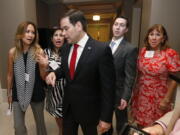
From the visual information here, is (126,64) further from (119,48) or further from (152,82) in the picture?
(152,82)

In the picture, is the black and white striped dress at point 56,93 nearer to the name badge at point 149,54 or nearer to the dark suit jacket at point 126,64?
the dark suit jacket at point 126,64

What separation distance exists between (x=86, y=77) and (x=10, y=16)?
2153mm

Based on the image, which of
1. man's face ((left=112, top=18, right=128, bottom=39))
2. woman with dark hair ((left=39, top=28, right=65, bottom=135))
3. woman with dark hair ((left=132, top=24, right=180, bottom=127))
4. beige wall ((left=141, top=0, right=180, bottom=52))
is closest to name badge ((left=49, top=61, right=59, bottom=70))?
woman with dark hair ((left=39, top=28, right=65, bottom=135))

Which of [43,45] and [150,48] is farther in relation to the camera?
[43,45]

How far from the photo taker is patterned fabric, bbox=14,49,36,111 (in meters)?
1.51

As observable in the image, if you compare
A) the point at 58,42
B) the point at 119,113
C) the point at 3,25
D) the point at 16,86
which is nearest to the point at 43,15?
the point at 3,25

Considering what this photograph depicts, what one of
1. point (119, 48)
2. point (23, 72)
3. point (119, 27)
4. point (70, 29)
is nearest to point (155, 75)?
point (119, 48)

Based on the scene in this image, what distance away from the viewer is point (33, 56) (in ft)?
4.97

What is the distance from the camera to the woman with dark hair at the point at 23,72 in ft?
4.96

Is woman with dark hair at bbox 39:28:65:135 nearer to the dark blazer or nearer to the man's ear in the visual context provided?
the dark blazer

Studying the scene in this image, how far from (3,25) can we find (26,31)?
147cm

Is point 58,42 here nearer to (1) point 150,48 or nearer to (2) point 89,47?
(2) point 89,47

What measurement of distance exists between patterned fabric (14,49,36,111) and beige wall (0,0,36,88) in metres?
1.39

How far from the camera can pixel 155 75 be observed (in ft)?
5.14
